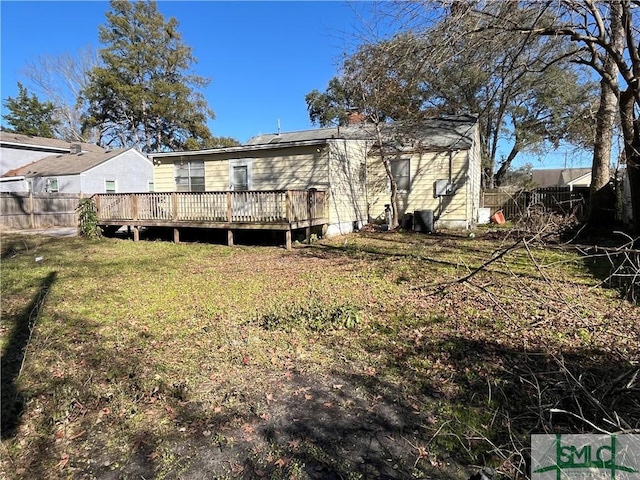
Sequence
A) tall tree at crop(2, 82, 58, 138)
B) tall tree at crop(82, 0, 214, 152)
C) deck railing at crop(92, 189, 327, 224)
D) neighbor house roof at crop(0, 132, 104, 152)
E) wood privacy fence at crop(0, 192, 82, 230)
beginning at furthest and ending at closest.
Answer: tall tree at crop(2, 82, 58, 138) < tall tree at crop(82, 0, 214, 152) < neighbor house roof at crop(0, 132, 104, 152) < wood privacy fence at crop(0, 192, 82, 230) < deck railing at crop(92, 189, 327, 224)

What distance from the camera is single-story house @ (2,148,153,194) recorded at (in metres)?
23.3

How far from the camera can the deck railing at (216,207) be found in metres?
10.7

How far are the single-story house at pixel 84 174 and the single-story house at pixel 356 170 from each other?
460 inches

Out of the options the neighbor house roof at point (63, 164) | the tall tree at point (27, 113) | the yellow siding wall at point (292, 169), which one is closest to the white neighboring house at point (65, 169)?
the neighbor house roof at point (63, 164)

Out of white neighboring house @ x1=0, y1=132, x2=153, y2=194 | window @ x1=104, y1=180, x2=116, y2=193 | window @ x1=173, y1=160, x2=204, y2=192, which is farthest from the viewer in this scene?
window @ x1=104, y1=180, x2=116, y2=193

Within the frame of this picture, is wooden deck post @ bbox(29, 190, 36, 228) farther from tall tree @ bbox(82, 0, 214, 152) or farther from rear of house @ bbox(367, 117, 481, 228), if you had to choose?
tall tree @ bbox(82, 0, 214, 152)

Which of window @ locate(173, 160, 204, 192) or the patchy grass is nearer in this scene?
the patchy grass

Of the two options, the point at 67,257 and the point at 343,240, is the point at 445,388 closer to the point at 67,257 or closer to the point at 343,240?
the point at 343,240

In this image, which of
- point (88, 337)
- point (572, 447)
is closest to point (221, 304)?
point (88, 337)

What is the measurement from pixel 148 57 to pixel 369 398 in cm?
3676

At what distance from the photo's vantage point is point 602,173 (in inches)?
440

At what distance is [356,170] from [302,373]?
11.4 m

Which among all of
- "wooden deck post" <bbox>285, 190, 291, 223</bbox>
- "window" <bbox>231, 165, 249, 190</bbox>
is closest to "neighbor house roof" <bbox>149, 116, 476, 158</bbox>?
"window" <bbox>231, 165, 249, 190</bbox>

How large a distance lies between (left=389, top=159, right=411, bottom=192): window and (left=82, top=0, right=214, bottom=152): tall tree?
25216 millimetres
